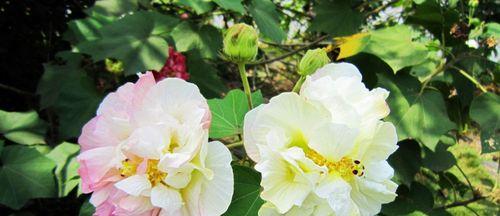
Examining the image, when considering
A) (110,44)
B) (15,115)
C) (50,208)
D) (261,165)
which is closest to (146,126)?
(261,165)

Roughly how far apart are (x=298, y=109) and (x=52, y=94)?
5.46ft

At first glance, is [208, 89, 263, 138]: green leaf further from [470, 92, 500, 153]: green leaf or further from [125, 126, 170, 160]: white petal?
[470, 92, 500, 153]: green leaf

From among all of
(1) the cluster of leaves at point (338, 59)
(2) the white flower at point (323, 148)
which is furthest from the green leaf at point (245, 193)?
(1) the cluster of leaves at point (338, 59)

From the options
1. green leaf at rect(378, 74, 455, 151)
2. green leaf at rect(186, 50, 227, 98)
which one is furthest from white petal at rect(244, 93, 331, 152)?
green leaf at rect(186, 50, 227, 98)

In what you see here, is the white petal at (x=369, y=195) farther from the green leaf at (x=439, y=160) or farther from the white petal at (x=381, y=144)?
the green leaf at (x=439, y=160)

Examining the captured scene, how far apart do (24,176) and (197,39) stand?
2.56 ft

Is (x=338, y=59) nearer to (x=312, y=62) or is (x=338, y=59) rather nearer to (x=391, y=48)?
(x=391, y=48)

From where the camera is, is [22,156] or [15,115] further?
[15,115]

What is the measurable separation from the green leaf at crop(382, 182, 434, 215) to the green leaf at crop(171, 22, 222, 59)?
0.84 m

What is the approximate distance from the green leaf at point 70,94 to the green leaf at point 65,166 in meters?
0.14

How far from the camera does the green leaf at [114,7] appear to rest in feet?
6.41

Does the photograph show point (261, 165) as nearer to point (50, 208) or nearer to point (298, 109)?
point (298, 109)

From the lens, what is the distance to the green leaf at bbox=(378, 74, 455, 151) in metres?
1.42

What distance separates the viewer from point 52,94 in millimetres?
1950
